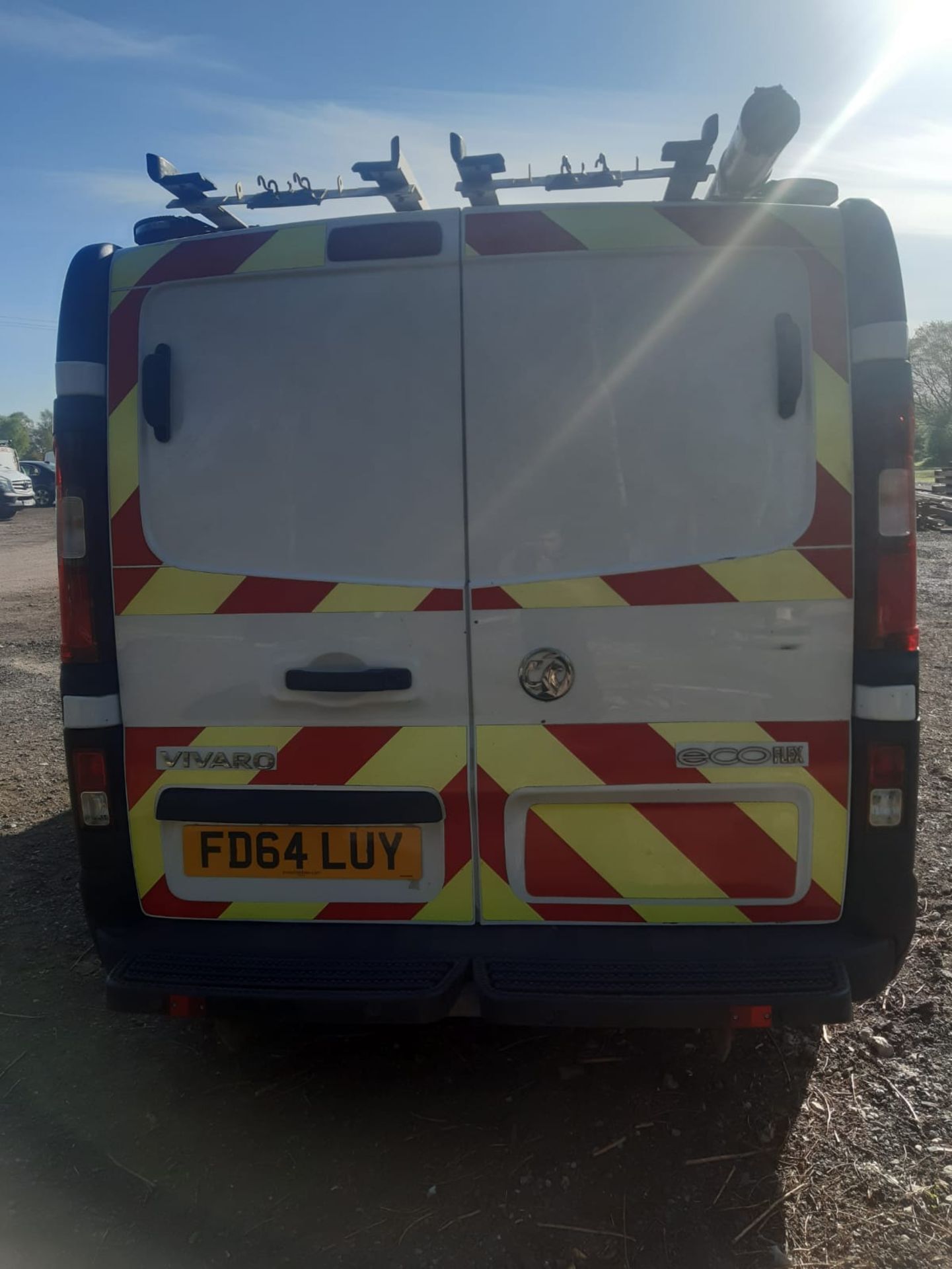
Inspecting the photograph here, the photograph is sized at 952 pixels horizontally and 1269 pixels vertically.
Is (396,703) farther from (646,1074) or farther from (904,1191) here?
(904,1191)

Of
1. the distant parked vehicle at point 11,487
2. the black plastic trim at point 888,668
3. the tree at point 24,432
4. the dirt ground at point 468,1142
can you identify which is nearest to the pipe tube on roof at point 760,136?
the black plastic trim at point 888,668

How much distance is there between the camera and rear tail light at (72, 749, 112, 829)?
2.86m

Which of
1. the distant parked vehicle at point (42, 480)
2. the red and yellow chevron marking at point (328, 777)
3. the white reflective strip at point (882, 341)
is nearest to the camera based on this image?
the white reflective strip at point (882, 341)

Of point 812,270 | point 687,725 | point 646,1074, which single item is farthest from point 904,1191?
point 812,270

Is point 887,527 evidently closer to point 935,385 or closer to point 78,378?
point 78,378

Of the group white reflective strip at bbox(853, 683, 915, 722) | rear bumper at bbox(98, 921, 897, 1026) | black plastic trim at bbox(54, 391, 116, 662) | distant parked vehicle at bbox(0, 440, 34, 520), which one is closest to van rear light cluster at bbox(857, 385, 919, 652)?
white reflective strip at bbox(853, 683, 915, 722)

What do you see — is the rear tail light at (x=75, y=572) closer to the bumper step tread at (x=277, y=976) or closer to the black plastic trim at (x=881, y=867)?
the bumper step tread at (x=277, y=976)

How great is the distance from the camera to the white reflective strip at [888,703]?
2.58m

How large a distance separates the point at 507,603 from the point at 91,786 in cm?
129

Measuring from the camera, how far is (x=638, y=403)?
102 inches

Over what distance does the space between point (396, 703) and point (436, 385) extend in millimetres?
834

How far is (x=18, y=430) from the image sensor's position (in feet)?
290

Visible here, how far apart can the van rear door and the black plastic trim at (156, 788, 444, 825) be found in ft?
0.65

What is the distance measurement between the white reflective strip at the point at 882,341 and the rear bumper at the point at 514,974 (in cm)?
148
